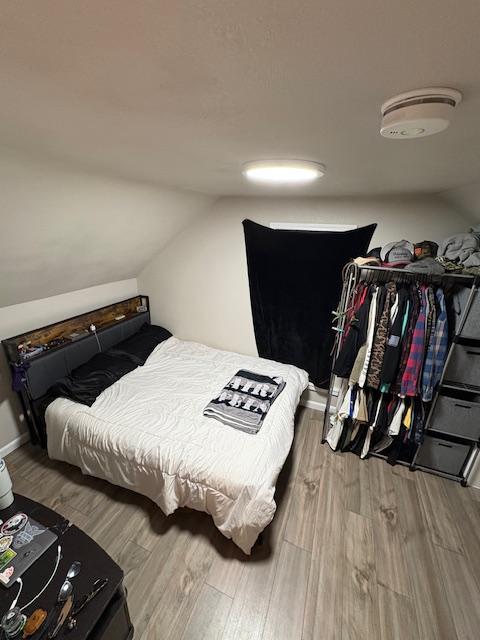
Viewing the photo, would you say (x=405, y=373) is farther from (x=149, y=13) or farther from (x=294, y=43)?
(x=149, y=13)

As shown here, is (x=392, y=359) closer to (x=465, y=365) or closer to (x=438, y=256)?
(x=465, y=365)

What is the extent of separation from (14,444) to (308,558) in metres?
2.47

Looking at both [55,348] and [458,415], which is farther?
[55,348]

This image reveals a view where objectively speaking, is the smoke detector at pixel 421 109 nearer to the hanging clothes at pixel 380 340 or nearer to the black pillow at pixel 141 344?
the hanging clothes at pixel 380 340

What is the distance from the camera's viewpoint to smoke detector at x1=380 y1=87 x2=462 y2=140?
0.59 m

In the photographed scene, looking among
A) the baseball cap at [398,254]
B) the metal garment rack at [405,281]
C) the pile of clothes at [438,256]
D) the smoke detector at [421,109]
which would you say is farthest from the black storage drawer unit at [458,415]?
the smoke detector at [421,109]

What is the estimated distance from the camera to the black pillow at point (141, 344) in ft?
8.79

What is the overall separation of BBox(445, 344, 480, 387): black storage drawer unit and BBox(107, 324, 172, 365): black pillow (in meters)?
2.59

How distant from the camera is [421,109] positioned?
2.02 ft

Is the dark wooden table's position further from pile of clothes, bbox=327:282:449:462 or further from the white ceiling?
pile of clothes, bbox=327:282:449:462

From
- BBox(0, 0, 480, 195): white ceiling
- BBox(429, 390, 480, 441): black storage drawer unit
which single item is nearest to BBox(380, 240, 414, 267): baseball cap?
BBox(0, 0, 480, 195): white ceiling

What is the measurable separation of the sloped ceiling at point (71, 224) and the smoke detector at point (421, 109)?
135 cm

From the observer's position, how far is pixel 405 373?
6.23 ft

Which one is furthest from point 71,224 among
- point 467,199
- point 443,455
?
point 443,455
